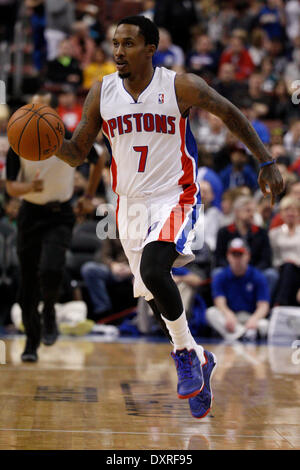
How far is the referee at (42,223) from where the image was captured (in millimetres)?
7176

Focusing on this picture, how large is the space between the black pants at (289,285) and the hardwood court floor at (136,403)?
1493 mm

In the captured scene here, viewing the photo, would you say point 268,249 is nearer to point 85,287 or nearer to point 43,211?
point 85,287

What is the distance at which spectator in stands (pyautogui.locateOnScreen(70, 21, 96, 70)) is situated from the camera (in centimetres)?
1573

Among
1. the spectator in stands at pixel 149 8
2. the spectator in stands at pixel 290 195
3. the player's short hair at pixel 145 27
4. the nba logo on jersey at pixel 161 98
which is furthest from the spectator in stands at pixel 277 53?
the nba logo on jersey at pixel 161 98

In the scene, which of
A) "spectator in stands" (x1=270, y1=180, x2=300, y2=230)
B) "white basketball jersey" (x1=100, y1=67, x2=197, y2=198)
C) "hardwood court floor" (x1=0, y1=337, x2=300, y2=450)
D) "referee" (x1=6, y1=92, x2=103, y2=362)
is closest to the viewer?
"hardwood court floor" (x1=0, y1=337, x2=300, y2=450)

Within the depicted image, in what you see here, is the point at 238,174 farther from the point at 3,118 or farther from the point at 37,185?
the point at 37,185

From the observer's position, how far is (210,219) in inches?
440

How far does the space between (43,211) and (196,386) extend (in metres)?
3.07

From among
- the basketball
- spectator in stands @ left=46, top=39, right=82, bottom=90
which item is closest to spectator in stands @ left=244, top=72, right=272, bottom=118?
spectator in stands @ left=46, top=39, right=82, bottom=90

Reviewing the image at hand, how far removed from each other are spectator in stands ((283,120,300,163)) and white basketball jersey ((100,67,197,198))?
805cm

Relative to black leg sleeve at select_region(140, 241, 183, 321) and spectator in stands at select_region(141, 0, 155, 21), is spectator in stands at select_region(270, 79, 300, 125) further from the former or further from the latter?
black leg sleeve at select_region(140, 241, 183, 321)

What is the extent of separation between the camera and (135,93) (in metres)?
5.11

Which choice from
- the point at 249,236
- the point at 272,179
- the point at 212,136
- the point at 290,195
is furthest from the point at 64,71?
the point at 272,179
